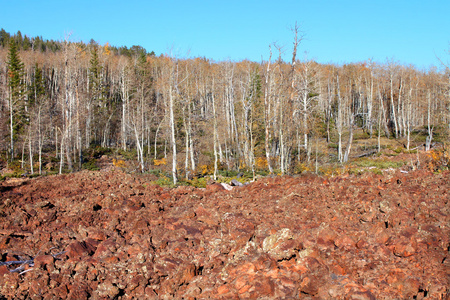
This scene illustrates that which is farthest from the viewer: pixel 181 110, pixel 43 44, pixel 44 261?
pixel 43 44

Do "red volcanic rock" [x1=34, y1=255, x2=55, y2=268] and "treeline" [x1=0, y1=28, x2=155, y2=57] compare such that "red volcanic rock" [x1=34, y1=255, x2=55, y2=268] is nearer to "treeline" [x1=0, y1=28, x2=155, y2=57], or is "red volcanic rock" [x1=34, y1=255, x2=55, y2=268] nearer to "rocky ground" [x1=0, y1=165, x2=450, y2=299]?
"rocky ground" [x1=0, y1=165, x2=450, y2=299]

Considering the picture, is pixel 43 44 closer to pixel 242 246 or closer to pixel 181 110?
pixel 181 110

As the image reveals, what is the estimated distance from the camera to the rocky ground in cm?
459

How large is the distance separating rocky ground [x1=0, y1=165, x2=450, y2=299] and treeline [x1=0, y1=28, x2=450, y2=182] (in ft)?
44.4

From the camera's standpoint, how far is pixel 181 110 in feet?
97.6

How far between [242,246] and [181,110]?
25053mm

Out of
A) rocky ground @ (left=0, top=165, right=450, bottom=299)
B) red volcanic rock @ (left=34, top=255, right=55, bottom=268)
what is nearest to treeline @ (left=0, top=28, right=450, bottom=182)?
rocky ground @ (left=0, top=165, right=450, bottom=299)

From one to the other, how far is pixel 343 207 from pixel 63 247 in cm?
578

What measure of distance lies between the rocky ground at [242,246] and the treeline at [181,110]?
13.5 m

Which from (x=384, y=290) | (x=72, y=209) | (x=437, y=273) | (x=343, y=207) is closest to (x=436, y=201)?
(x=343, y=207)

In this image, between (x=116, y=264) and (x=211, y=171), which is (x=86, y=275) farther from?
(x=211, y=171)

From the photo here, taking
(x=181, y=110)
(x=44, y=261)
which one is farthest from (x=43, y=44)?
(x=44, y=261)

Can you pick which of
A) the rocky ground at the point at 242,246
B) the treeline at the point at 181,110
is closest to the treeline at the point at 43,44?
the treeline at the point at 181,110

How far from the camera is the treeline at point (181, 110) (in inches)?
1121
